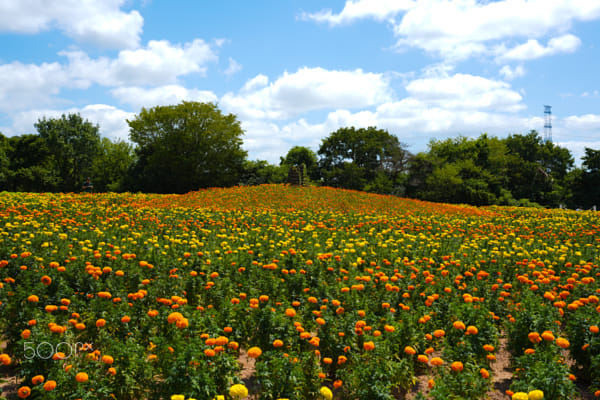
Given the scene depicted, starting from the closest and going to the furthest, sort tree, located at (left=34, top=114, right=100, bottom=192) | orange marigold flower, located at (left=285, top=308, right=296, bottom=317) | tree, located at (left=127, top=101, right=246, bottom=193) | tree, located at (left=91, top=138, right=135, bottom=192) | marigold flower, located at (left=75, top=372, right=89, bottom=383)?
marigold flower, located at (left=75, top=372, right=89, bottom=383), orange marigold flower, located at (left=285, top=308, right=296, bottom=317), tree, located at (left=127, top=101, right=246, bottom=193), tree, located at (left=34, top=114, right=100, bottom=192), tree, located at (left=91, top=138, right=135, bottom=192)

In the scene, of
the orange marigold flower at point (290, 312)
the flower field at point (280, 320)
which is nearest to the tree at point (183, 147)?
the flower field at point (280, 320)

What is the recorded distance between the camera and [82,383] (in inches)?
132

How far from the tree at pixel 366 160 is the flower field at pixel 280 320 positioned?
34.4 meters

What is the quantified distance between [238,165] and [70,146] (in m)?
23.4

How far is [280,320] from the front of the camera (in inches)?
175

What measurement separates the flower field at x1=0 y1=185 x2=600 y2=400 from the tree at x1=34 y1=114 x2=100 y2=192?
148 feet

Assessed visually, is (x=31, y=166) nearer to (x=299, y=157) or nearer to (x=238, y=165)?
(x=238, y=165)

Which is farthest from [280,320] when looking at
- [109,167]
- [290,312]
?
[109,167]

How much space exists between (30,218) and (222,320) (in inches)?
331

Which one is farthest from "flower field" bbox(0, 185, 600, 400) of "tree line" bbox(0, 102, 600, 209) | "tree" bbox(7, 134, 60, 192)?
"tree" bbox(7, 134, 60, 192)

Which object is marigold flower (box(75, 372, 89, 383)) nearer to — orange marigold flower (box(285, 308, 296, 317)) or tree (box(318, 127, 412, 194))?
orange marigold flower (box(285, 308, 296, 317))

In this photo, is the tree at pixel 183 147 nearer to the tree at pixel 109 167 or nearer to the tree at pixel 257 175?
the tree at pixel 257 175

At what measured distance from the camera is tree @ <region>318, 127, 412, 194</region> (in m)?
43.9

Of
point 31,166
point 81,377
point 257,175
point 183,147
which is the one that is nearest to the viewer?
point 81,377
